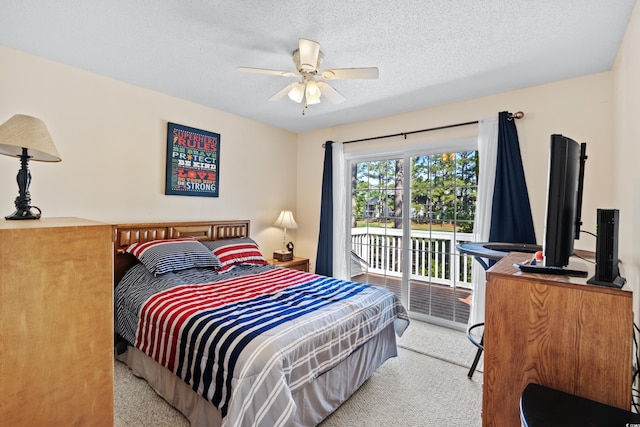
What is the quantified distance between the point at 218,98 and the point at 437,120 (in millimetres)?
2504

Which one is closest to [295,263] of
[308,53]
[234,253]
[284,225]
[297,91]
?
[284,225]

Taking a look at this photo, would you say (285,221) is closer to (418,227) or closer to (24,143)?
(418,227)

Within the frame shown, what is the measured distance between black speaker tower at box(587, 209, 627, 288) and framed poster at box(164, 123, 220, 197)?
11.3ft

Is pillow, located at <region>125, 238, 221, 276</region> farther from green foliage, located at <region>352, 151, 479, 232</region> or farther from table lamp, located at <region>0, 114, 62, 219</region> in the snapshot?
green foliage, located at <region>352, 151, 479, 232</region>

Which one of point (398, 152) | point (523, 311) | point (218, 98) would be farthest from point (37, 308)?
point (398, 152)

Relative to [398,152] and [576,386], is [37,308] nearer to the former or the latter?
[576,386]

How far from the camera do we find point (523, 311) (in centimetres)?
109

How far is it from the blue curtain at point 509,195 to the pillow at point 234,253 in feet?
8.22

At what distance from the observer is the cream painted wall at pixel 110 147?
7.72 ft

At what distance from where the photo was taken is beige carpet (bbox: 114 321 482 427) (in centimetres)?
188

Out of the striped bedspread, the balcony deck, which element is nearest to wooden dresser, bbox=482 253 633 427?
the striped bedspread

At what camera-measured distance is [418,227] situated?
366 cm

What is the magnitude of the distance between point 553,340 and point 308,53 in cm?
199

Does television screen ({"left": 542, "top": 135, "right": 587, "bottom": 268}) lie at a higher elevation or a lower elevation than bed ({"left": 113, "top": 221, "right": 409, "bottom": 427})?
higher
